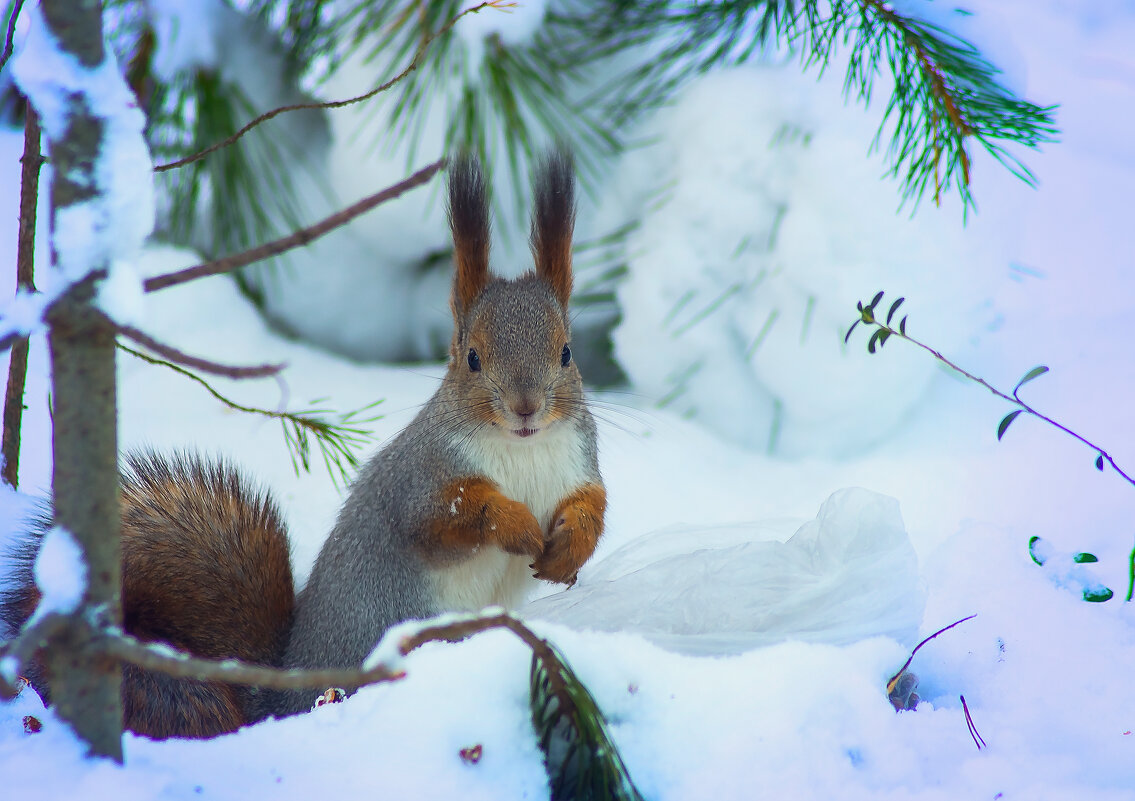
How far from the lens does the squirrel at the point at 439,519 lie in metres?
1.16

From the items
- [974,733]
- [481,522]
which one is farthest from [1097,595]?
[481,522]

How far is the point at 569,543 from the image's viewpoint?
1.19 metres

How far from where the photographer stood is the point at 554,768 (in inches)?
29.5

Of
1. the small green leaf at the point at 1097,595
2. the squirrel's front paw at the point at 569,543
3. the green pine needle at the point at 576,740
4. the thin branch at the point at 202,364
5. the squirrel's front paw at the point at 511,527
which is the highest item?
the thin branch at the point at 202,364

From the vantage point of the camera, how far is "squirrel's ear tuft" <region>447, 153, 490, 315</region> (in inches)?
46.0

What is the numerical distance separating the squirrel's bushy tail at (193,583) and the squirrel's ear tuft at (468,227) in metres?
0.42

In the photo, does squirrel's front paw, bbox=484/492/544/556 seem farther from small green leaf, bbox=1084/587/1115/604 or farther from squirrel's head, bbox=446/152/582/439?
small green leaf, bbox=1084/587/1115/604

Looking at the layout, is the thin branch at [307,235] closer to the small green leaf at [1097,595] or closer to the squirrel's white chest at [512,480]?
the squirrel's white chest at [512,480]

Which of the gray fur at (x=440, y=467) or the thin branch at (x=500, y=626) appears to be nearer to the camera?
the thin branch at (x=500, y=626)

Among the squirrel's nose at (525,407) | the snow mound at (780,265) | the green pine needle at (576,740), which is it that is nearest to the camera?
the green pine needle at (576,740)

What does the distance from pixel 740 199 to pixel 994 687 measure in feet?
3.38

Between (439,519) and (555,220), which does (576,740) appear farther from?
(555,220)

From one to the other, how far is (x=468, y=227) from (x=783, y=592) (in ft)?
1.93

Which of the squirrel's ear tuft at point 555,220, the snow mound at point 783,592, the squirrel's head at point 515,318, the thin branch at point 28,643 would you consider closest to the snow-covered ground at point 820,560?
the snow mound at point 783,592
